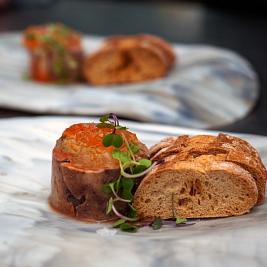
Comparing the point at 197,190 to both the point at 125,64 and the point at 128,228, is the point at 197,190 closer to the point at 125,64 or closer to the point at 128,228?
the point at 128,228

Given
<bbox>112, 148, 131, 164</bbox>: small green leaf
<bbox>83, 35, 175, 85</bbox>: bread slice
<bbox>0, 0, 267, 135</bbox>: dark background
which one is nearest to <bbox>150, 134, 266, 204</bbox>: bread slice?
<bbox>112, 148, 131, 164</bbox>: small green leaf

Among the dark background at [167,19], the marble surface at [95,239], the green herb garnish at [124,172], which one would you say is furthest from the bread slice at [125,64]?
the green herb garnish at [124,172]

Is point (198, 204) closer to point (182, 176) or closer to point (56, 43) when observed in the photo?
point (182, 176)

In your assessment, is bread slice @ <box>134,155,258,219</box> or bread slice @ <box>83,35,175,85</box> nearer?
bread slice @ <box>134,155,258,219</box>

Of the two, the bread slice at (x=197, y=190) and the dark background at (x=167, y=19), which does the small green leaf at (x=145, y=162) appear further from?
the dark background at (x=167, y=19)

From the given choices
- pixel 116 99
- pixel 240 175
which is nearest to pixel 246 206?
pixel 240 175

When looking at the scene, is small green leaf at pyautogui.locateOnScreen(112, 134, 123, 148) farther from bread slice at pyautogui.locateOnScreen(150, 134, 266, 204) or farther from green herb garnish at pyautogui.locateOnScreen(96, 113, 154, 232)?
bread slice at pyautogui.locateOnScreen(150, 134, 266, 204)
